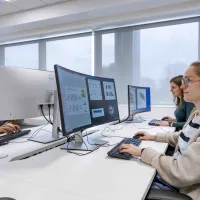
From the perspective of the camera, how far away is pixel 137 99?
2535 mm

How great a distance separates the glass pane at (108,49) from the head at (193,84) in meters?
2.59

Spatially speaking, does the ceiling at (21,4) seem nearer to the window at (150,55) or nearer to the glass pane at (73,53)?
the glass pane at (73,53)

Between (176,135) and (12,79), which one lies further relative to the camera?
(176,135)

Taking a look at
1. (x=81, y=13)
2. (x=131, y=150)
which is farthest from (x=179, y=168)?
(x=81, y=13)

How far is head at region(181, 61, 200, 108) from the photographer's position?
102 centimetres

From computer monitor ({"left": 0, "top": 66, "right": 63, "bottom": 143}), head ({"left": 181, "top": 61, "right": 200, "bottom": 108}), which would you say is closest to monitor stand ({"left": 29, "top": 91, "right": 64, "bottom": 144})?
computer monitor ({"left": 0, "top": 66, "right": 63, "bottom": 143})

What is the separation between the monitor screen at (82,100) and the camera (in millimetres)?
991

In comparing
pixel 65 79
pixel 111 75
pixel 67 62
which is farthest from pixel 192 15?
pixel 65 79

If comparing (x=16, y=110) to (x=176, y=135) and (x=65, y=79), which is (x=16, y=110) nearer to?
(x=65, y=79)

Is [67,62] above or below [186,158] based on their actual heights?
above

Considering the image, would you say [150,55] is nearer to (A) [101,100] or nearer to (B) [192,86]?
(A) [101,100]

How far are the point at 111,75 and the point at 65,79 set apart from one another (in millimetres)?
2617

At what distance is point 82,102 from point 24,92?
47 centimetres

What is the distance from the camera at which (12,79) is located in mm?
1284
